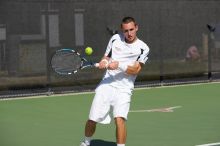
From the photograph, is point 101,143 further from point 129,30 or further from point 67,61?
point 129,30

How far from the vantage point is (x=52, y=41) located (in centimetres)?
1363

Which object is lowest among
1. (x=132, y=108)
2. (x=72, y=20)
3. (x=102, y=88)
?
(x=132, y=108)

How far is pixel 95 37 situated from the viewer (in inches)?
558

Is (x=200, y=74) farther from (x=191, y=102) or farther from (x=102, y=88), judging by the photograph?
(x=102, y=88)

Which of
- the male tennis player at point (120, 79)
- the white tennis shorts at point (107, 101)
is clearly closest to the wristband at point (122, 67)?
the male tennis player at point (120, 79)

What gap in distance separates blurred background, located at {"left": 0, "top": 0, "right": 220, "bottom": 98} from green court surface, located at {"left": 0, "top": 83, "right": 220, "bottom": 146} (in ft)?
1.85

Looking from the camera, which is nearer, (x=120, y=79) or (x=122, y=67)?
(x=122, y=67)

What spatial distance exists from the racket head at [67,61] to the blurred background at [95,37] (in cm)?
488

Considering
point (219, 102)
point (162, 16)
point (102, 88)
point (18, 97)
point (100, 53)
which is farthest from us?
point (162, 16)

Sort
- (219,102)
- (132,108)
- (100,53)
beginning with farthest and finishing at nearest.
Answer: (100,53) < (219,102) < (132,108)

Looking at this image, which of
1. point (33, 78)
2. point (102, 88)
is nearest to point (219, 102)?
point (33, 78)

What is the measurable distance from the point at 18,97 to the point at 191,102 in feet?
12.4

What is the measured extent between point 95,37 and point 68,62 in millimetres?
6105

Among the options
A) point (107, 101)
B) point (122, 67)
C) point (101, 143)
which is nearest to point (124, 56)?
point (122, 67)
